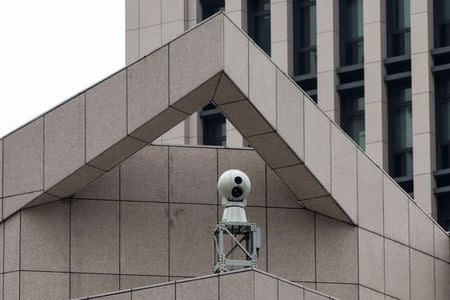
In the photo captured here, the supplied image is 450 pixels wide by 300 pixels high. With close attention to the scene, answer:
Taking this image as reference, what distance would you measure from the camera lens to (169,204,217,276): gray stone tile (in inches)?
130

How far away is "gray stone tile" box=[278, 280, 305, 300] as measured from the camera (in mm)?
42469

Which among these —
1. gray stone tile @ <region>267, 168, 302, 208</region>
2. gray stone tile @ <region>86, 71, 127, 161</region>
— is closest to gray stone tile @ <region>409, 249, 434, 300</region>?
gray stone tile @ <region>267, 168, 302, 208</region>

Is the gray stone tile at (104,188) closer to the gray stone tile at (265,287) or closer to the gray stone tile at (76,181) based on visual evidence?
the gray stone tile at (76,181)

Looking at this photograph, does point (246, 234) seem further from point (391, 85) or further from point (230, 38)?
point (391, 85)

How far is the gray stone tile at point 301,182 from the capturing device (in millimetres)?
46406

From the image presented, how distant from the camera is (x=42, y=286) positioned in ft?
149

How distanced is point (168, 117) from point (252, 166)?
3.33m

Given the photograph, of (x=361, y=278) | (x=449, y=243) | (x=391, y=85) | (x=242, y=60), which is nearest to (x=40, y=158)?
(x=242, y=60)

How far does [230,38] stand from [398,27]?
35483mm

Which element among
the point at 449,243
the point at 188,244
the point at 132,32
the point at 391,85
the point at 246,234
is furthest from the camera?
the point at 132,32

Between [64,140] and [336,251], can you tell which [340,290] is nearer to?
[336,251]

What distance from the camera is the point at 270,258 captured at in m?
46.9

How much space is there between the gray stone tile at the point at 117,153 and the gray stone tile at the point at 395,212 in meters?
7.08

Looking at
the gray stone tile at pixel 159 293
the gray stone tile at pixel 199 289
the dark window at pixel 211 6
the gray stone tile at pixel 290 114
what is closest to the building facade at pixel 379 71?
the dark window at pixel 211 6
